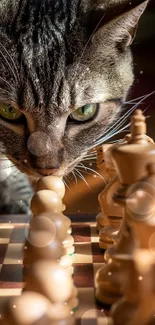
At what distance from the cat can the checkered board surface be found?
0.21 m

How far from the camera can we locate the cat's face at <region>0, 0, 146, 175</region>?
136 centimetres

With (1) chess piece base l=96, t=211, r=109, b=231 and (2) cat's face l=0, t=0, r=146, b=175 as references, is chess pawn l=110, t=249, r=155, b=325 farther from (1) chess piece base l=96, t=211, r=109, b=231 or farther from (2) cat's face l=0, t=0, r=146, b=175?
(2) cat's face l=0, t=0, r=146, b=175

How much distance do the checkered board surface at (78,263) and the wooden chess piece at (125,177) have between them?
4cm

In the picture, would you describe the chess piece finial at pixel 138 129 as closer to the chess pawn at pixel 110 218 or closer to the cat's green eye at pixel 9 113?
the chess pawn at pixel 110 218

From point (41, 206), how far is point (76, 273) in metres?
0.14

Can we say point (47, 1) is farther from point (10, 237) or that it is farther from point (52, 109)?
point (10, 237)

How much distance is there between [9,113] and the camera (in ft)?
4.71

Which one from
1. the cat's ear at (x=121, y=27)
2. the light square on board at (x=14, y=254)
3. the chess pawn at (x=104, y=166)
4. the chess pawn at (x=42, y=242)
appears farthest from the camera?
the cat's ear at (x=121, y=27)

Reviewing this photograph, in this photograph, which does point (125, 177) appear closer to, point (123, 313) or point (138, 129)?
point (138, 129)

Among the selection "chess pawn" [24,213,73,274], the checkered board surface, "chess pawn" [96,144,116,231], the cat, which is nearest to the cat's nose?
the cat

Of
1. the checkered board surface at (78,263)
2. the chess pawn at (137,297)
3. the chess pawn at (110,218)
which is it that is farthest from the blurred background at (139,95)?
the chess pawn at (137,297)

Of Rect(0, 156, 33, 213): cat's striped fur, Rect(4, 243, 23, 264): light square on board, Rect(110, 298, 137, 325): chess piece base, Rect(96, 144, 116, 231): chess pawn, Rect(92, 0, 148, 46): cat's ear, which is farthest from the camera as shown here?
Rect(0, 156, 33, 213): cat's striped fur

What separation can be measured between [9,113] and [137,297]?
0.93 m

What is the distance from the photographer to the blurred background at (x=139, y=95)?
1603 millimetres
